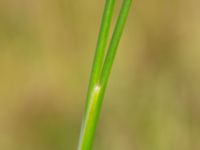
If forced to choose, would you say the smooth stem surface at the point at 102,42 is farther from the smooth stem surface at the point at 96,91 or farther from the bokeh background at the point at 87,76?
the bokeh background at the point at 87,76

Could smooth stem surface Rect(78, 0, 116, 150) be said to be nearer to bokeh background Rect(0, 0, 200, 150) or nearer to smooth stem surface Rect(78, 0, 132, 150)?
smooth stem surface Rect(78, 0, 132, 150)

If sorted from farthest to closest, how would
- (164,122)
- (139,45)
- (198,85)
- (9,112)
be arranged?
(139,45) < (9,112) < (198,85) < (164,122)

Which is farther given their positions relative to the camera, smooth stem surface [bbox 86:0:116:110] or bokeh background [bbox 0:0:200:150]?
bokeh background [bbox 0:0:200:150]

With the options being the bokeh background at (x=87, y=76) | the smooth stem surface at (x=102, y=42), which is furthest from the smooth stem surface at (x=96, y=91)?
the bokeh background at (x=87, y=76)

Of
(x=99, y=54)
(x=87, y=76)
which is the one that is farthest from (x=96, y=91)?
(x=87, y=76)

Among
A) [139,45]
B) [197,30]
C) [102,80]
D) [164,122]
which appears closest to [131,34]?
[139,45]

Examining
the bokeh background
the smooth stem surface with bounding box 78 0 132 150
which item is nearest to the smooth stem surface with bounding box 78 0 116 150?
the smooth stem surface with bounding box 78 0 132 150

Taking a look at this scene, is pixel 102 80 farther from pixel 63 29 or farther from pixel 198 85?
pixel 63 29
